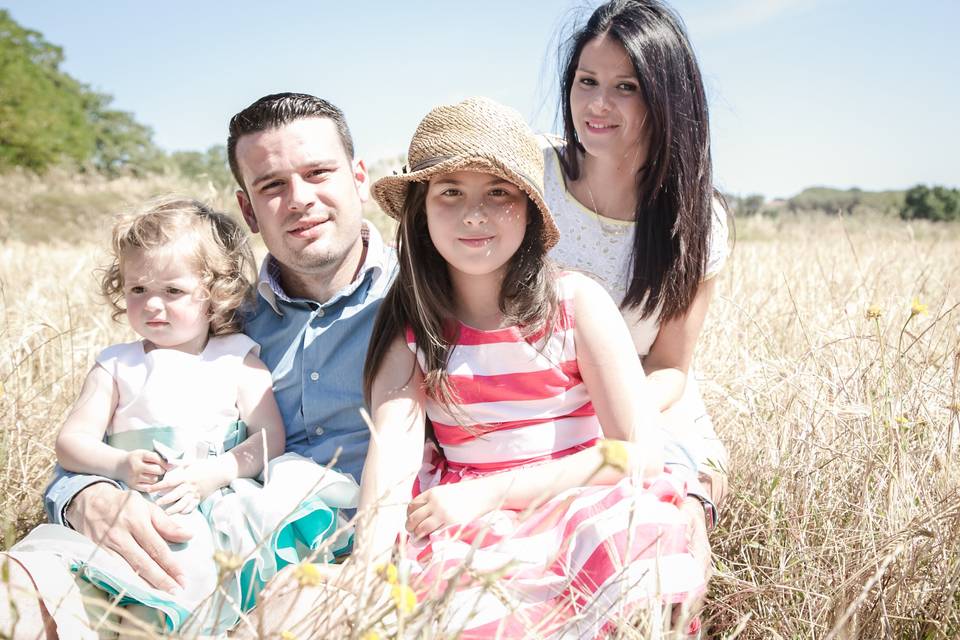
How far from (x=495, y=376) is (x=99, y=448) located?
1202mm

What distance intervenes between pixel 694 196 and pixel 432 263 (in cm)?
105

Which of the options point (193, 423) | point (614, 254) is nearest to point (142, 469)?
point (193, 423)

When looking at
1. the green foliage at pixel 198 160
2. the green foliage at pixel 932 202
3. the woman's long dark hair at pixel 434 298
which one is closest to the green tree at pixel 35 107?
the green foliage at pixel 198 160

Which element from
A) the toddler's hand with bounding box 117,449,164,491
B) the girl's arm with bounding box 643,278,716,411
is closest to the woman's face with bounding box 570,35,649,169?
the girl's arm with bounding box 643,278,716,411

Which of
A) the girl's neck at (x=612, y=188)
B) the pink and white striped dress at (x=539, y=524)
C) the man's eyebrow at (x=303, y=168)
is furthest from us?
the girl's neck at (x=612, y=188)

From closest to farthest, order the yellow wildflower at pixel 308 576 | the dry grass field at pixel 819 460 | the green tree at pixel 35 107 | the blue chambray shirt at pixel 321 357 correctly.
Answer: the yellow wildflower at pixel 308 576 → the dry grass field at pixel 819 460 → the blue chambray shirt at pixel 321 357 → the green tree at pixel 35 107

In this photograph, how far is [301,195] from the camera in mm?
2645

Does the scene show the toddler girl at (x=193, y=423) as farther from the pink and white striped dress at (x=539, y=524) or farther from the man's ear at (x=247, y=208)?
the pink and white striped dress at (x=539, y=524)

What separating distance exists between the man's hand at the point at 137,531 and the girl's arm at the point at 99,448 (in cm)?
7

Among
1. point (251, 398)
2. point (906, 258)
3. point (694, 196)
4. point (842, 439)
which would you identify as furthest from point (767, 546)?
point (906, 258)

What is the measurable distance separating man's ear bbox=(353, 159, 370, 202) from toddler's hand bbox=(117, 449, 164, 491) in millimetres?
1238

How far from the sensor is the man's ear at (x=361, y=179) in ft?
9.65

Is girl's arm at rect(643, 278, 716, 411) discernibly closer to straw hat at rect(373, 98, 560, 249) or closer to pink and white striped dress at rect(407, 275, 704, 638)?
pink and white striped dress at rect(407, 275, 704, 638)

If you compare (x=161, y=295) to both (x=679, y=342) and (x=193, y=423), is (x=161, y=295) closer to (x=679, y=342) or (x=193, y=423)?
(x=193, y=423)
